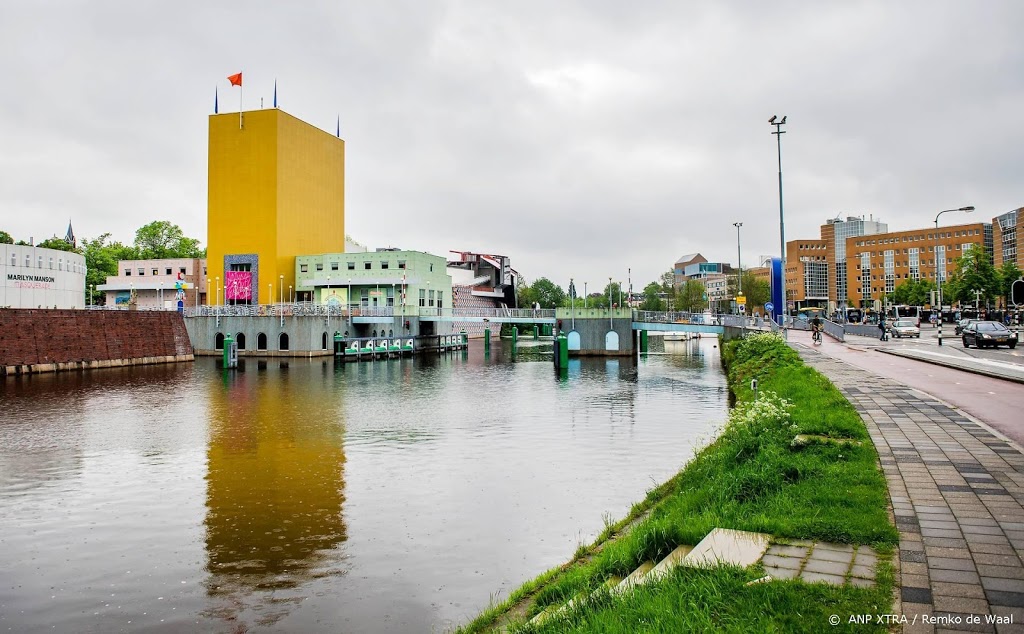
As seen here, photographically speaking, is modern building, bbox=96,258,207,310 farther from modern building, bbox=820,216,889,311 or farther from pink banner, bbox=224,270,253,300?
modern building, bbox=820,216,889,311

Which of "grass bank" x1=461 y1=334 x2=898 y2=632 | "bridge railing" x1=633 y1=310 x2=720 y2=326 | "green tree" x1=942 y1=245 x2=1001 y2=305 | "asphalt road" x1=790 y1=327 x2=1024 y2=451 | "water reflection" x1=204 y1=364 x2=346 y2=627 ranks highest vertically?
"green tree" x1=942 y1=245 x2=1001 y2=305

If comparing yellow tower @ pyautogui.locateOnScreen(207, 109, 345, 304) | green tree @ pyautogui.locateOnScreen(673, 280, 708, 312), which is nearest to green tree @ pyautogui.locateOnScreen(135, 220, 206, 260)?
yellow tower @ pyautogui.locateOnScreen(207, 109, 345, 304)

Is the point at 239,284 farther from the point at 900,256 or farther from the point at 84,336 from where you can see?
the point at 900,256

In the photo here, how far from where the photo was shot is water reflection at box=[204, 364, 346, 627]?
1048cm

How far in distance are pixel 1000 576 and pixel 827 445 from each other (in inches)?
221

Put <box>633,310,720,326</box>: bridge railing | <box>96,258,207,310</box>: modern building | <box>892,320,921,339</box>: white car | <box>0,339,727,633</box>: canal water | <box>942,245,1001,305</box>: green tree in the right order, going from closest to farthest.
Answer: <box>0,339,727,633</box>: canal water < <box>892,320,921,339</box>: white car < <box>633,310,720,326</box>: bridge railing < <box>942,245,1001,305</box>: green tree < <box>96,258,207,310</box>: modern building

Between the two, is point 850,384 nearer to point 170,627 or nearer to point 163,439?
point 170,627

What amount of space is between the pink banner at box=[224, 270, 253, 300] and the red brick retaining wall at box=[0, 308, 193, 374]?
16.0m

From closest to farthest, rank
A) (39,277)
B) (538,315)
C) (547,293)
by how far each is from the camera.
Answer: (39,277) < (538,315) < (547,293)

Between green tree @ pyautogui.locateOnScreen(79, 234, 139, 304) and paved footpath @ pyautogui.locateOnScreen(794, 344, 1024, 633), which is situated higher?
green tree @ pyautogui.locateOnScreen(79, 234, 139, 304)

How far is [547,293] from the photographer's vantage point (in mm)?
169875

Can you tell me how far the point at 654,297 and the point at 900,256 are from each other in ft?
166

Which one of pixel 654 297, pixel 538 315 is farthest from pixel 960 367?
pixel 654 297

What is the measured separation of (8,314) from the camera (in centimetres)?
4612
